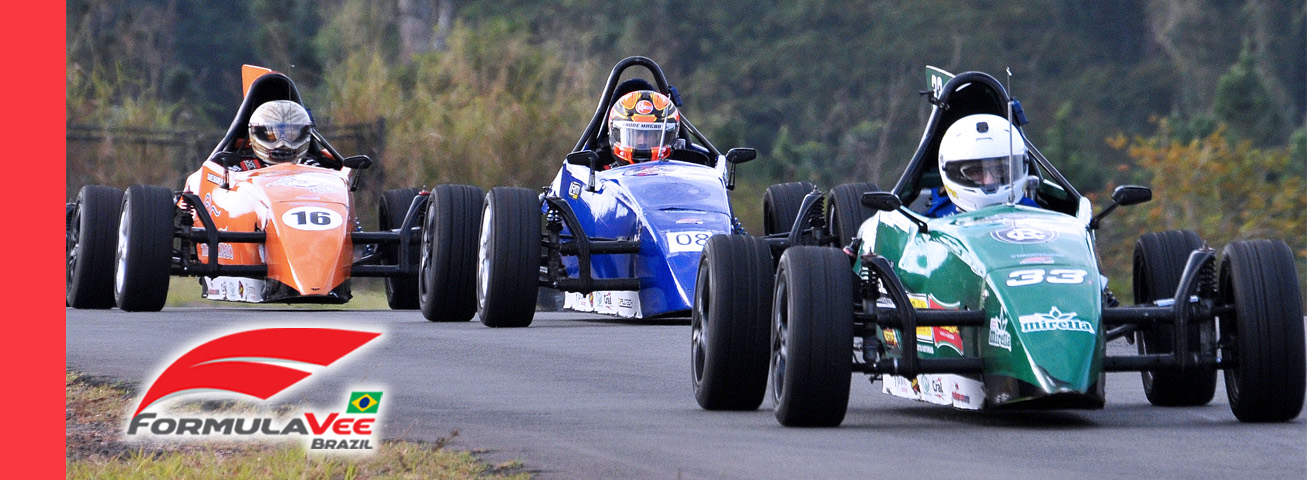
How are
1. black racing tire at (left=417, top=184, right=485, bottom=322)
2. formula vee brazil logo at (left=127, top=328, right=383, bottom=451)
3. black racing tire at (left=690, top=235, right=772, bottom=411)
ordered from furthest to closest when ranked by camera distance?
black racing tire at (left=417, top=184, right=485, bottom=322) → black racing tire at (left=690, top=235, right=772, bottom=411) → formula vee brazil logo at (left=127, top=328, right=383, bottom=451)

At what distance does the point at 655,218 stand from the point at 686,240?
40 cm

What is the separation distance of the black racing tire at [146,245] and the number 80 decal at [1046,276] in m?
9.35

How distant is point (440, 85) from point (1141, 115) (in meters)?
24.4

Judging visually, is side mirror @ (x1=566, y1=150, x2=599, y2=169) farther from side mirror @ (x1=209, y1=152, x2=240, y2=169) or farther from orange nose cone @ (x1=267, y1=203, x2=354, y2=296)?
side mirror @ (x1=209, y1=152, x2=240, y2=169)

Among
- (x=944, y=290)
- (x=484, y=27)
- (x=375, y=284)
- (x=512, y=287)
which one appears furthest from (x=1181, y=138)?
(x=944, y=290)

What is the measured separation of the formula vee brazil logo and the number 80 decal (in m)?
2.89

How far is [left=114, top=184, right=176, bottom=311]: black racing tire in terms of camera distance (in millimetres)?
16375

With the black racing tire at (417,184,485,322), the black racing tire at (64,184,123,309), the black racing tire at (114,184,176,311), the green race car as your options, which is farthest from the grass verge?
the black racing tire at (64,184,123,309)

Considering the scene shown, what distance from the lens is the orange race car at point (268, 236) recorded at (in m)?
16.3

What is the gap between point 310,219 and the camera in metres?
16.7

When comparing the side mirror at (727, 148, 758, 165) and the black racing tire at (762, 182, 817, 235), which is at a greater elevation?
the side mirror at (727, 148, 758, 165)

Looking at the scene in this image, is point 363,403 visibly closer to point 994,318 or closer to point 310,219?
point 994,318

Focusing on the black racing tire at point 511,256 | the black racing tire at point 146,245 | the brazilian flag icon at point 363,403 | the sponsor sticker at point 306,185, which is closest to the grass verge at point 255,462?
the brazilian flag icon at point 363,403

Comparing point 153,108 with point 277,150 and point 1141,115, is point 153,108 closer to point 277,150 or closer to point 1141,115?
point 277,150
